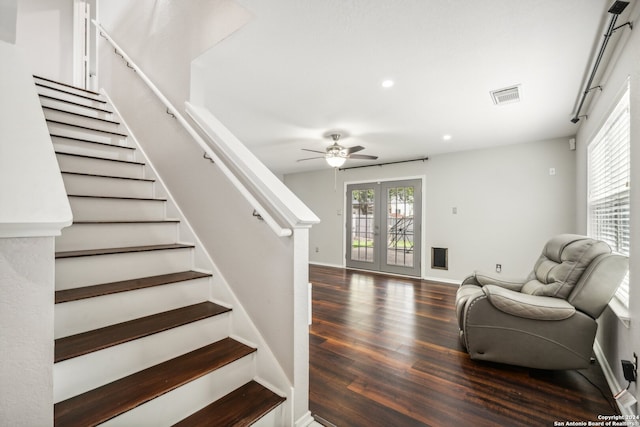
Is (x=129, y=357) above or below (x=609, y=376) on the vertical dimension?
above

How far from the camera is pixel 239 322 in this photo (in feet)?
5.71

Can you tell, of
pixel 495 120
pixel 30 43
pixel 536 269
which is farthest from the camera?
pixel 30 43

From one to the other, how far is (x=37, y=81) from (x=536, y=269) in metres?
5.66

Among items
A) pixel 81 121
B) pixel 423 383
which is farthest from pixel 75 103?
pixel 423 383

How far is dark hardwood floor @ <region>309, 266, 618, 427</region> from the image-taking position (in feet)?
5.68

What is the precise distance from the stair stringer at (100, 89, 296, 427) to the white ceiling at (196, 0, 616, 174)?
4.38ft

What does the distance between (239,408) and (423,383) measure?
1357mm

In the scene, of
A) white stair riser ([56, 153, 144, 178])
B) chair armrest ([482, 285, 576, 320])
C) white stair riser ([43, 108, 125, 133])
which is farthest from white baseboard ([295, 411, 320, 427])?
white stair riser ([43, 108, 125, 133])

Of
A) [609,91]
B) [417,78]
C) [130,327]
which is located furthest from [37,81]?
[609,91]

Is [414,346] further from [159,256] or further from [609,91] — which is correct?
[609,91]

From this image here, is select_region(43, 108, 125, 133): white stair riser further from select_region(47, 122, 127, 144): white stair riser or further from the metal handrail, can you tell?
the metal handrail

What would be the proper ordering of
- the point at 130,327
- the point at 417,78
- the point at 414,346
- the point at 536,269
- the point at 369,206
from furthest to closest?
the point at 369,206 → the point at 536,269 → the point at 414,346 → the point at 417,78 → the point at 130,327

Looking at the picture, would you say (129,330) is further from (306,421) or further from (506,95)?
(506,95)

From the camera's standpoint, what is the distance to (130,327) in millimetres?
1466
